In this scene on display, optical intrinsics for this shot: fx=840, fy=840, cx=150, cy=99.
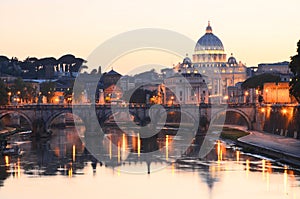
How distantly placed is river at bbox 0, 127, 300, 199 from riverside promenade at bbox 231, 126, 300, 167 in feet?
3.62

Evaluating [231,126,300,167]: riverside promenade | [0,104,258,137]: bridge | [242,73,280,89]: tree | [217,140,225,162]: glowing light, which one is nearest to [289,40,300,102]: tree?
[231,126,300,167]: riverside promenade

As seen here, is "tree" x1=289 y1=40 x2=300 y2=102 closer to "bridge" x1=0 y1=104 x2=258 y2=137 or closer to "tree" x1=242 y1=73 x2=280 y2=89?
"bridge" x1=0 y1=104 x2=258 y2=137

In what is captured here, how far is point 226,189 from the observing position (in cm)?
5088

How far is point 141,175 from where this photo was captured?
189 feet

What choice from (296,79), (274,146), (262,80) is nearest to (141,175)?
(274,146)

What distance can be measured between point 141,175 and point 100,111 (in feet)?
140

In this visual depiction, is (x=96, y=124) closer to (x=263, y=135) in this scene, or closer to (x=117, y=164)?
(x=263, y=135)

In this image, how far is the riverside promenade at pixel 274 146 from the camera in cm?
6206

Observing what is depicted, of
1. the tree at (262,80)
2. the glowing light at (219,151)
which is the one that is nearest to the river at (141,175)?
the glowing light at (219,151)

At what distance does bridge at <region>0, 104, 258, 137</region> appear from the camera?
94.1m

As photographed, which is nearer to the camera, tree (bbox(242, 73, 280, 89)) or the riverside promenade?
the riverside promenade

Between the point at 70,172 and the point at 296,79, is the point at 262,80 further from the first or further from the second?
the point at 70,172

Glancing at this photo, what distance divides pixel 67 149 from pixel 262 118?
105 ft

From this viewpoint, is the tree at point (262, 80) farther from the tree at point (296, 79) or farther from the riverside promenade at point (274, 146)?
the tree at point (296, 79)
